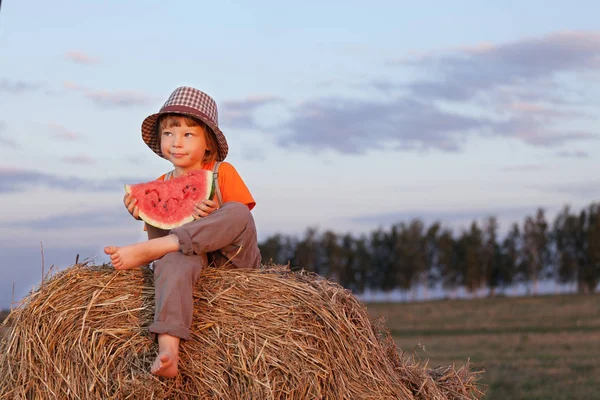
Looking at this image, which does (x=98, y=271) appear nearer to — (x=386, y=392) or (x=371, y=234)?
(x=386, y=392)

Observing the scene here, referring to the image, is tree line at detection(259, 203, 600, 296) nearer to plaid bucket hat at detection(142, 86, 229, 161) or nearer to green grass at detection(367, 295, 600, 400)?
green grass at detection(367, 295, 600, 400)

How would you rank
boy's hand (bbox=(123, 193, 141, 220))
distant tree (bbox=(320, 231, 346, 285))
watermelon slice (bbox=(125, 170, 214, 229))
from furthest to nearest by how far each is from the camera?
distant tree (bbox=(320, 231, 346, 285)) < boy's hand (bbox=(123, 193, 141, 220)) < watermelon slice (bbox=(125, 170, 214, 229))

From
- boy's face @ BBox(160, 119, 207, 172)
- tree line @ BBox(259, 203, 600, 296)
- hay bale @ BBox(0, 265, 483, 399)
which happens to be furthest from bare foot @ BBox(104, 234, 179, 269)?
tree line @ BBox(259, 203, 600, 296)

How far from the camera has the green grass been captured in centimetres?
1234

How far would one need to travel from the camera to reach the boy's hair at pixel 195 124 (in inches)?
210

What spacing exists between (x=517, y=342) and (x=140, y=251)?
1700cm

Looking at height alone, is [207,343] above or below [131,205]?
below

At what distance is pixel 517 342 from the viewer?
19.9 m

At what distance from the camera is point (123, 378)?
439cm

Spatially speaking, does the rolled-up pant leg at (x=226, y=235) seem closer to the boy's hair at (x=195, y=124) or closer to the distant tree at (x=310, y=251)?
the boy's hair at (x=195, y=124)

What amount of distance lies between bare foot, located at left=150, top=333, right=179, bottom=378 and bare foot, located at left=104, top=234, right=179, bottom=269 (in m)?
0.48

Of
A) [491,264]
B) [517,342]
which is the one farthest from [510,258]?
[517,342]

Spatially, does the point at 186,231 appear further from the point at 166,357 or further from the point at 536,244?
the point at 536,244

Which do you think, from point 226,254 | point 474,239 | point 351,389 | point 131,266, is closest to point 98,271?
point 131,266
